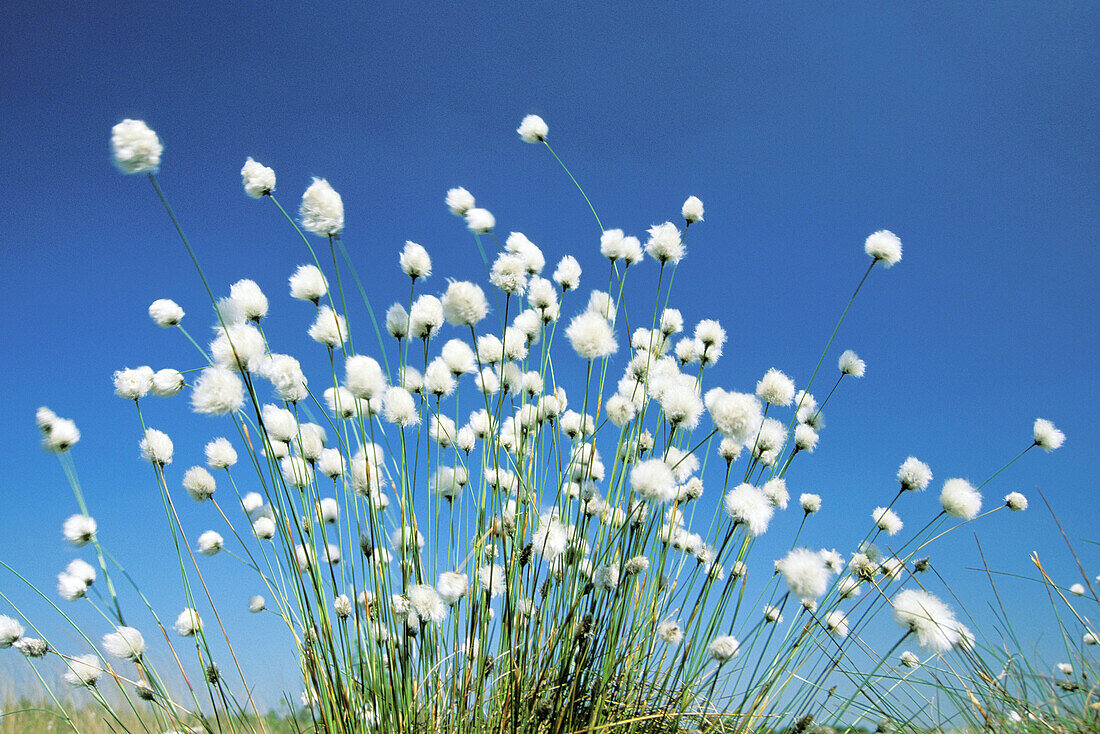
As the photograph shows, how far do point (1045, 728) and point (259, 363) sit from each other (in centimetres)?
332

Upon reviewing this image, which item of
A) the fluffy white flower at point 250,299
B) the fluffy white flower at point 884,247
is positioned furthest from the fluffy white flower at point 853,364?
the fluffy white flower at point 250,299

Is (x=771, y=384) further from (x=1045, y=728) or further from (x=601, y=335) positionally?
(x=1045, y=728)

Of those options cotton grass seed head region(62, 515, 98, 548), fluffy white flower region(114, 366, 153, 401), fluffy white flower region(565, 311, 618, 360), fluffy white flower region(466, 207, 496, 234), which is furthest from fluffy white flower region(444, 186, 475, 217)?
cotton grass seed head region(62, 515, 98, 548)

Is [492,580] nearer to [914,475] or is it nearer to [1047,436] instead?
[914,475]

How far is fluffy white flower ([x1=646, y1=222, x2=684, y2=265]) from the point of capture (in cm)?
265

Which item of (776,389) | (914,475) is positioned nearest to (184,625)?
(776,389)

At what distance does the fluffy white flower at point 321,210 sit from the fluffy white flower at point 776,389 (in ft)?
5.55

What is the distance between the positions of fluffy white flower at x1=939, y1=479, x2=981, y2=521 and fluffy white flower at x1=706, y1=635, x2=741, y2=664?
1.07m

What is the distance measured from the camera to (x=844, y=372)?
2824mm

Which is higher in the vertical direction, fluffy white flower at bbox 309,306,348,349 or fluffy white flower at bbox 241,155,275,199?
fluffy white flower at bbox 241,155,275,199

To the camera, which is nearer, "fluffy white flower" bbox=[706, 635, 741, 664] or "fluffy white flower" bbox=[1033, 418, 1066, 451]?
"fluffy white flower" bbox=[706, 635, 741, 664]

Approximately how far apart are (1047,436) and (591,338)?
8.39ft

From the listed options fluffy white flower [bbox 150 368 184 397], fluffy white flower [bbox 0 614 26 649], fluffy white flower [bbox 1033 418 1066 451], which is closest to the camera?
fluffy white flower [bbox 150 368 184 397]

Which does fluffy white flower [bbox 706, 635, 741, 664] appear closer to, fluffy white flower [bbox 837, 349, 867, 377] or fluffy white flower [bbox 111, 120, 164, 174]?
fluffy white flower [bbox 837, 349, 867, 377]
